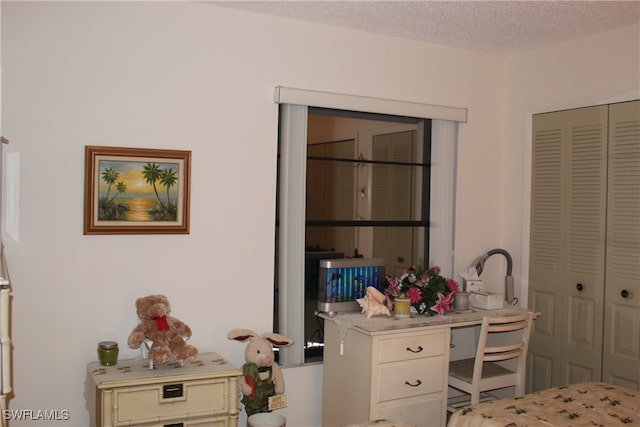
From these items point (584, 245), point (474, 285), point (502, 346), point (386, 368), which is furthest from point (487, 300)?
point (386, 368)

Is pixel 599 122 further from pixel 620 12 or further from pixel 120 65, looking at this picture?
pixel 120 65

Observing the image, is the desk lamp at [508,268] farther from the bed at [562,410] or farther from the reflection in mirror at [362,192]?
the bed at [562,410]

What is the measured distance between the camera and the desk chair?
3537 millimetres

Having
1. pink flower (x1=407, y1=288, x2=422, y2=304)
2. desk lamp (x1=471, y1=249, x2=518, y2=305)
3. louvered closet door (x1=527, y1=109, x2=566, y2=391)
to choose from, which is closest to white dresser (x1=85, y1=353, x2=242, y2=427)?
pink flower (x1=407, y1=288, x2=422, y2=304)

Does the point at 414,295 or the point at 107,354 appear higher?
the point at 414,295

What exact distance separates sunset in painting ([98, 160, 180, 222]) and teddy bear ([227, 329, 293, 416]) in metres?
0.78

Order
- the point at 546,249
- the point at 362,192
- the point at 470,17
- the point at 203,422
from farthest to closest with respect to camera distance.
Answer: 1. the point at 546,249
2. the point at 362,192
3. the point at 470,17
4. the point at 203,422

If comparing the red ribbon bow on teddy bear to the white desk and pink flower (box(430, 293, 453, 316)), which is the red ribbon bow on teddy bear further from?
pink flower (box(430, 293, 453, 316))

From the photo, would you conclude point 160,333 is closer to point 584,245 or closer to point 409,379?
point 409,379

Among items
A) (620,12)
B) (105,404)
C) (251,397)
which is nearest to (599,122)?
(620,12)

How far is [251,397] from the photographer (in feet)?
10.8

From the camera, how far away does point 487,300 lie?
394 cm

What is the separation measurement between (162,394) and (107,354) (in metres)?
0.36

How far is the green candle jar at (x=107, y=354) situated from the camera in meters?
3.04
